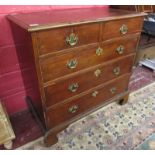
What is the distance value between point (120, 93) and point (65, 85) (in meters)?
0.72

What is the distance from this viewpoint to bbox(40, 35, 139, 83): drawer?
99 centimetres

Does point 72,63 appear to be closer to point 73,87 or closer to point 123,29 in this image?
point 73,87

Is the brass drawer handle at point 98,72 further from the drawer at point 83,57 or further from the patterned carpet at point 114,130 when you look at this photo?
the patterned carpet at point 114,130

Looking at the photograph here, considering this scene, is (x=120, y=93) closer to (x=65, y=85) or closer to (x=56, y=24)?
(x=65, y=85)

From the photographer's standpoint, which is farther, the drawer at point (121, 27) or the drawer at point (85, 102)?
the drawer at point (85, 102)

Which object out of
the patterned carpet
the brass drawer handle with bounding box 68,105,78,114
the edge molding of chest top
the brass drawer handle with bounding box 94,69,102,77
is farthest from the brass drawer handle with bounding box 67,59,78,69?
the patterned carpet

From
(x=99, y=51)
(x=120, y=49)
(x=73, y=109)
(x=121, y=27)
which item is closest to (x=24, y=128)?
(x=73, y=109)

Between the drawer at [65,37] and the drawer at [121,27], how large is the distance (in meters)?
0.08

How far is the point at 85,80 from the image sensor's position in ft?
4.05

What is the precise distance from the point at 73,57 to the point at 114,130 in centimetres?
83

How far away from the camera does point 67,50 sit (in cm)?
100

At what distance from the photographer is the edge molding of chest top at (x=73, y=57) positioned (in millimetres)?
919

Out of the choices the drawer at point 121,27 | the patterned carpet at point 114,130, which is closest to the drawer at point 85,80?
the drawer at point 121,27

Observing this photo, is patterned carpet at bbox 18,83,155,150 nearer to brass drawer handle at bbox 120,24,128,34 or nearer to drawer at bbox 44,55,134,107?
drawer at bbox 44,55,134,107
